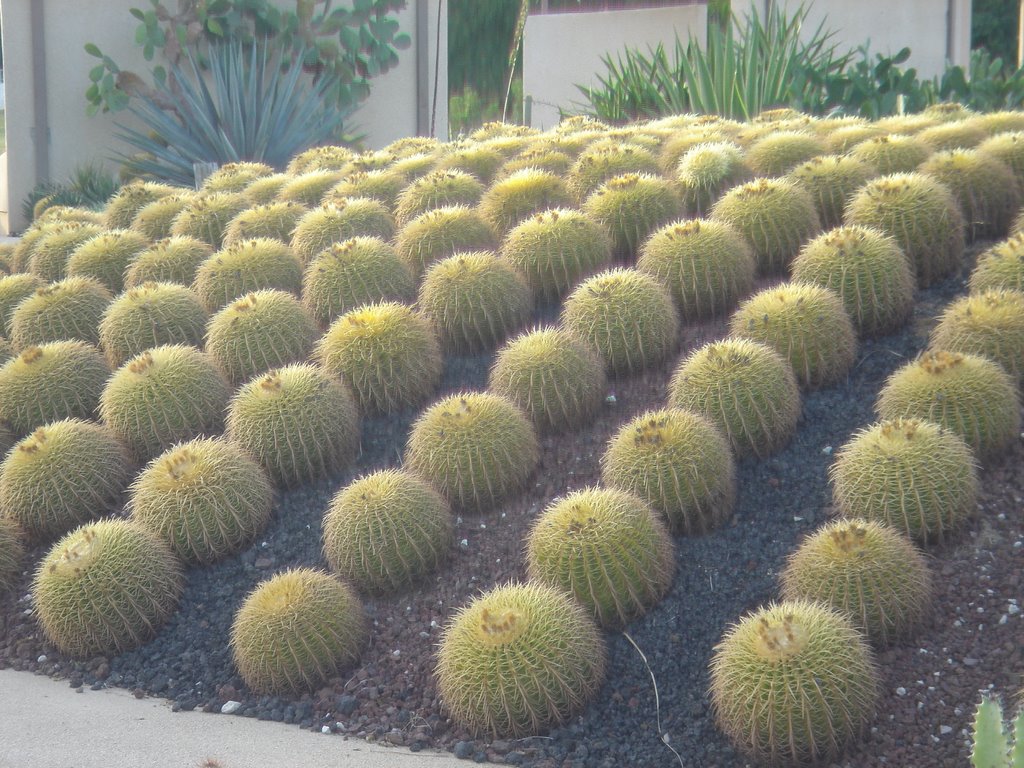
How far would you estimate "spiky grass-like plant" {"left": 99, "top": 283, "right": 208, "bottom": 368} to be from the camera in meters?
6.17

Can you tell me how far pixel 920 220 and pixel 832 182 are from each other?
757mm

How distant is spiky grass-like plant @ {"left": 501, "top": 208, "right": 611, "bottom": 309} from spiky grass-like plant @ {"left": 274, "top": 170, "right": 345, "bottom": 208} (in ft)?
7.71

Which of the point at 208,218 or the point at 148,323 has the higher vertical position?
the point at 208,218

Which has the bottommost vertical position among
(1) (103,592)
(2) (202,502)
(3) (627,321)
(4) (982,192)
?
(1) (103,592)

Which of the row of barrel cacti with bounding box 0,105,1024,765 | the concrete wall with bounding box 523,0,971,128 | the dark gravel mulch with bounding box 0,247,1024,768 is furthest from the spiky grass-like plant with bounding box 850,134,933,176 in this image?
the concrete wall with bounding box 523,0,971,128

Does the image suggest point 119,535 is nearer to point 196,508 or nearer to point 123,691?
point 196,508

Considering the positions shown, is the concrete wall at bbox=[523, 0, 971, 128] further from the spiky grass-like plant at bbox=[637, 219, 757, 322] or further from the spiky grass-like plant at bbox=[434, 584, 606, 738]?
the spiky grass-like plant at bbox=[434, 584, 606, 738]

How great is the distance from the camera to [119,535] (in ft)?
15.1

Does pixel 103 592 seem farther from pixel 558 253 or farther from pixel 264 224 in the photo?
pixel 264 224

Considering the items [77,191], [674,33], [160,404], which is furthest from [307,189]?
[674,33]

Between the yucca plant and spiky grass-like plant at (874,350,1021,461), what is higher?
the yucca plant

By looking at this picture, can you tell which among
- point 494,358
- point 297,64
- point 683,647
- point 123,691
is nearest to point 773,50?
point 297,64

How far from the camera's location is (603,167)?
7.17 metres

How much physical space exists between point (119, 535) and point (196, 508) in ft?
1.13
